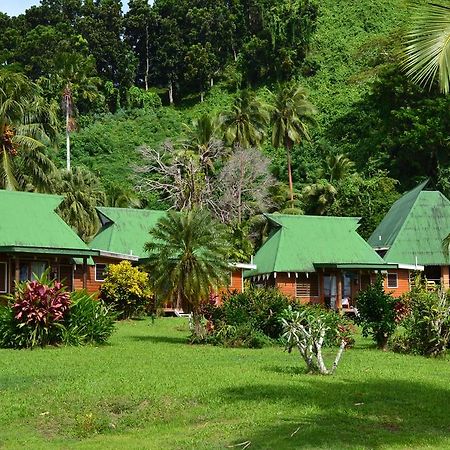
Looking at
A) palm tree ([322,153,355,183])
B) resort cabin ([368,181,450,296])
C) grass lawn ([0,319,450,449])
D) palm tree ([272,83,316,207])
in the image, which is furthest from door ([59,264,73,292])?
palm tree ([322,153,355,183])

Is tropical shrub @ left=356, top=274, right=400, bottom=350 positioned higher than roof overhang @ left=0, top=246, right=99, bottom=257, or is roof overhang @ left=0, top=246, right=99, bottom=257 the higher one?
roof overhang @ left=0, top=246, right=99, bottom=257

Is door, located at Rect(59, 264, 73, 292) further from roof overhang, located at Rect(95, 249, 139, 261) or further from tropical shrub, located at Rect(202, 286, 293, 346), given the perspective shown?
tropical shrub, located at Rect(202, 286, 293, 346)

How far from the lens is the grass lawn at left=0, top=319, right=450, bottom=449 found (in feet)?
34.7

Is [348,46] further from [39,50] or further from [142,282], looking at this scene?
[142,282]

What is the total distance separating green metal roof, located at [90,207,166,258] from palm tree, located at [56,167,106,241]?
235 inches

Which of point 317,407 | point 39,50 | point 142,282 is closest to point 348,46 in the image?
point 39,50

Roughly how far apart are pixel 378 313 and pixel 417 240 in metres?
21.2

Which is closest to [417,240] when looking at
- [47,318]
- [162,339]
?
[162,339]

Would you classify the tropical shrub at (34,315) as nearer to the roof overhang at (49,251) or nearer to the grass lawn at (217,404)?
the grass lawn at (217,404)

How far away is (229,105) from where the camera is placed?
8200 centimetres

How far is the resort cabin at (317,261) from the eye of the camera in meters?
38.3

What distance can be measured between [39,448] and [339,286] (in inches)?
1115

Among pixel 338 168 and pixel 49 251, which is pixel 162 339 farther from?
pixel 338 168

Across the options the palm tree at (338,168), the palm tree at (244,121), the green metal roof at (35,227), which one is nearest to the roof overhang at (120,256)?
the green metal roof at (35,227)
